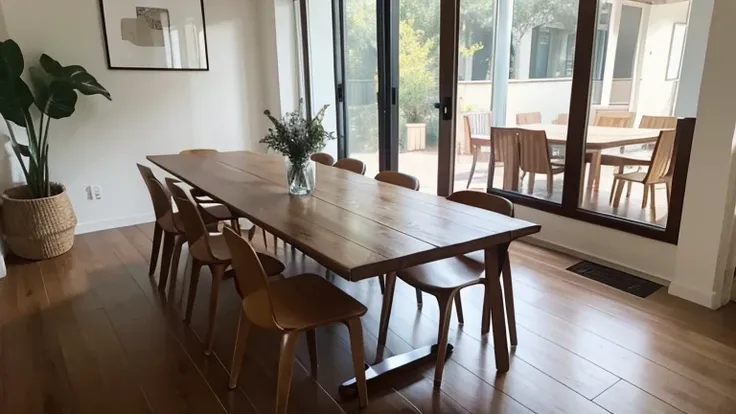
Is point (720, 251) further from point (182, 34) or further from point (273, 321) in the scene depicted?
point (182, 34)

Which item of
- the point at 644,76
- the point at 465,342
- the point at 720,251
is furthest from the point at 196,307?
the point at 644,76

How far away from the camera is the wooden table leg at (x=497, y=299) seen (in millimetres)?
1944

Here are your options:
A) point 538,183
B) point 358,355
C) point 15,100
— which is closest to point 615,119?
point 538,183

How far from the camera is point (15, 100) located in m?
3.36

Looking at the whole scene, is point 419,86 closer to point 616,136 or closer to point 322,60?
point 322,60

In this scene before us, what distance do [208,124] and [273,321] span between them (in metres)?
3.63

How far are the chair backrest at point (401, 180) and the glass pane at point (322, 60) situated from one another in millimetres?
2320

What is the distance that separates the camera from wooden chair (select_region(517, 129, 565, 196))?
3.58m

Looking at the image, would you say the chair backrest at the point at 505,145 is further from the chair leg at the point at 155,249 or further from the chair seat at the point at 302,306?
the chair leg at the point at 155,249

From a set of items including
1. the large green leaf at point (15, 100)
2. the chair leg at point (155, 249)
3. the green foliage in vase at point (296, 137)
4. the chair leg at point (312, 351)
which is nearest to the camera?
the chair leg at point (312, 351)

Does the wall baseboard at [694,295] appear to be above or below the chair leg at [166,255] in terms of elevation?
below

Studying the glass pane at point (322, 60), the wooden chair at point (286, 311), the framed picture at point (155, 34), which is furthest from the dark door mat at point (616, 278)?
the framed picture at point (155, 34)

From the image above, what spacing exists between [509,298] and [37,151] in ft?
11.4

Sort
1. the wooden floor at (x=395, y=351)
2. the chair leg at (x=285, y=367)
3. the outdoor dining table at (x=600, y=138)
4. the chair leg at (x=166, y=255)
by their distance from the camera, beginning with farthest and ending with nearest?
the outdoor dining table at (x=600, y=138)
the chair leg at (x=166, y=255)
the wooden floor at (x=395, y=351)
the chair leg at (x=285, y=367)
